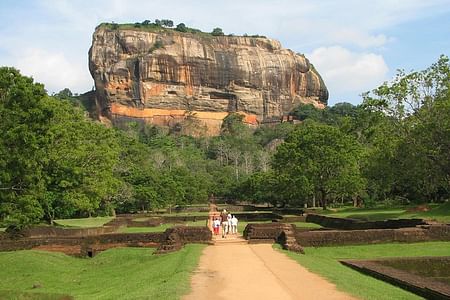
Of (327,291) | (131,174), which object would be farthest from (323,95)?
(327,291)

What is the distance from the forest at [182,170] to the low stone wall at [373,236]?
32.9 ft

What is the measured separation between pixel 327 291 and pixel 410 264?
496cm

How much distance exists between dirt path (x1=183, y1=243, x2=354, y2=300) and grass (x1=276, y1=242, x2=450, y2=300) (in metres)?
0.35

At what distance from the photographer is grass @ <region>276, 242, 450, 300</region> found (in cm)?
1015

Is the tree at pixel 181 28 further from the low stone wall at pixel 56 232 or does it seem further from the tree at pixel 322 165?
the low stone wall at pixel 56 232

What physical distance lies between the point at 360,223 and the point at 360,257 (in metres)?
8.10

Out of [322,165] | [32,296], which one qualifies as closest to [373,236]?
[32,296]

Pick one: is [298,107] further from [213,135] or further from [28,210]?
[28,210]

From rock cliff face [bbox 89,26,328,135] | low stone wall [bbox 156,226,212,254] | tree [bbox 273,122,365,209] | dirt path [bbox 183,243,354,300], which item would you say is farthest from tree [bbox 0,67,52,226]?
rock cliff face [bbox 89,26,328,135]

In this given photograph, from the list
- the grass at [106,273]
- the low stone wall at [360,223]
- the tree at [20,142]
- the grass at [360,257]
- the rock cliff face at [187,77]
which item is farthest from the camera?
the rock cliff face at [187,77]

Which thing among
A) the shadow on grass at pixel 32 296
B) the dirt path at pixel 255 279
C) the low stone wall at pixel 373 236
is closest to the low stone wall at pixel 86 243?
the dirt path at pixel 255 279

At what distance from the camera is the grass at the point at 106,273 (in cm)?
1116

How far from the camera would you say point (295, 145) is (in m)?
42.7

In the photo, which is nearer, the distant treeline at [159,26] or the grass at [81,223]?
the grass at [81,223]
